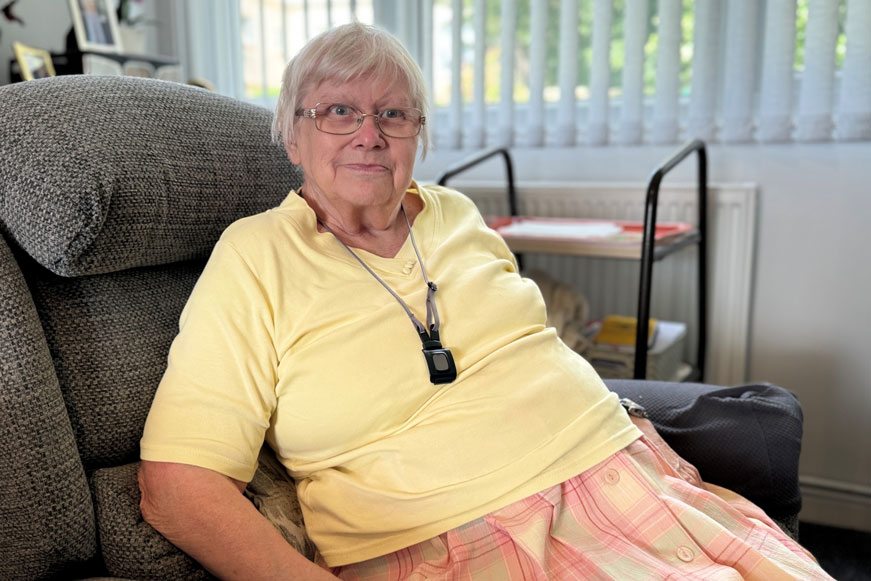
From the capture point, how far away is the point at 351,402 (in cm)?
91

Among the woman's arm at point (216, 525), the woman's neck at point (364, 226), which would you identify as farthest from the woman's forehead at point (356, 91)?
the woman's arm at point (216, 525)

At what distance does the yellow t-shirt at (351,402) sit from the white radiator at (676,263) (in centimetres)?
118

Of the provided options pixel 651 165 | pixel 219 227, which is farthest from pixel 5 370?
pixel 651 165

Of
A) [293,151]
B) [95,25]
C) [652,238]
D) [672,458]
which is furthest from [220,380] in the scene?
[95,25]

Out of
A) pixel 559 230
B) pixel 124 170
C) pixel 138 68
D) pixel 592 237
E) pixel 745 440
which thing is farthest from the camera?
pixel 138 68

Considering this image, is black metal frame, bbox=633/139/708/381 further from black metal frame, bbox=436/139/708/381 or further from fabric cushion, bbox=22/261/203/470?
fabric cushion, bbox=22/261/203/470

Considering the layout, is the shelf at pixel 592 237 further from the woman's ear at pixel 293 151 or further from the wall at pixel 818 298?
the woman's ear at pixel 293 151

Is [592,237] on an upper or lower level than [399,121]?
lower

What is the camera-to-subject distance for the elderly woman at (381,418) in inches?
33.1

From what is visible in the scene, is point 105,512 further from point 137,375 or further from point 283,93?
point 283,93

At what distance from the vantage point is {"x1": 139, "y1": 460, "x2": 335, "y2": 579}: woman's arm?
813 millimetres

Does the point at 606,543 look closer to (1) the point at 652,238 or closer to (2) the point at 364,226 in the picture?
(2) the point at 364,226

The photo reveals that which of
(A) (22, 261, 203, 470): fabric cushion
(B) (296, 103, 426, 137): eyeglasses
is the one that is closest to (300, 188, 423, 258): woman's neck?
(B) (296, 103, 426, 137): eyeglasses

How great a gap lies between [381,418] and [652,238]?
909mm
